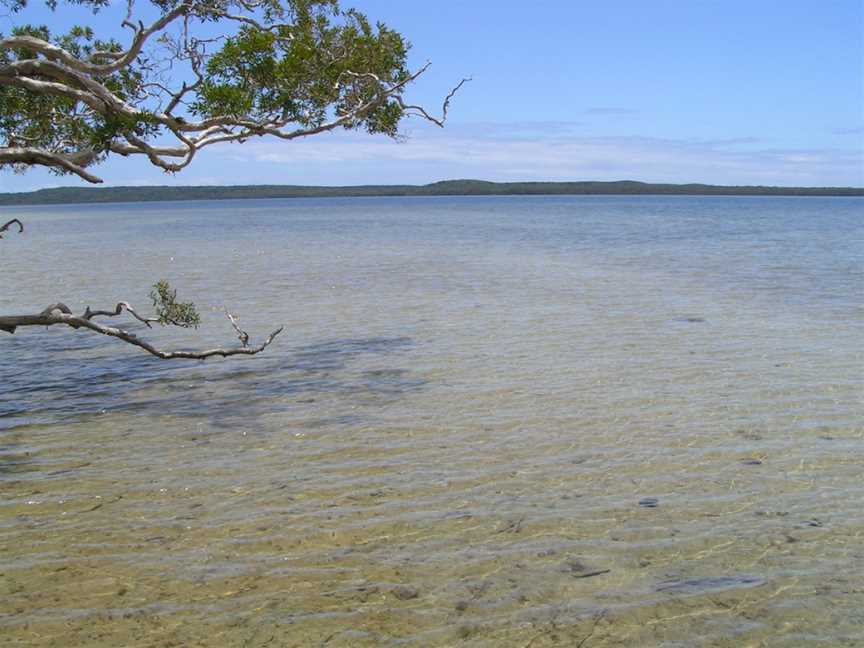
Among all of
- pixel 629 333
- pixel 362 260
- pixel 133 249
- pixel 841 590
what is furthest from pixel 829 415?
pixel 133 249

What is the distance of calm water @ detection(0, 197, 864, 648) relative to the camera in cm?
468

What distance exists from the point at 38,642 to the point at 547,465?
4.13 meters

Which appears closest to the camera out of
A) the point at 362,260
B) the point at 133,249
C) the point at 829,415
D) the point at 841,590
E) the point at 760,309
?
the point at 841,590

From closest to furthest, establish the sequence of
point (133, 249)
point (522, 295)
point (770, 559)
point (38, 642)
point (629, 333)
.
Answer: point (38, 642) → point (770, 559) → point (629, 333) → point (522, 295) → point (133, 249)

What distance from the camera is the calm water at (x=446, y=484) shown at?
468cm

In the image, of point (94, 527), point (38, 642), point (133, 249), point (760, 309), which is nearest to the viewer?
point (38, 642)

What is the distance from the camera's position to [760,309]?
15867 mm

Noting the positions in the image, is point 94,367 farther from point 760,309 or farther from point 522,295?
point 760,309

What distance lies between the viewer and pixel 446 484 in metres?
6.71

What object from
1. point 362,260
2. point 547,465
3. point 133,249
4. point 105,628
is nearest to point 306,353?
point 547,465

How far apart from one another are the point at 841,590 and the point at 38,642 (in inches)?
177

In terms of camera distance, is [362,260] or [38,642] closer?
[38,642]

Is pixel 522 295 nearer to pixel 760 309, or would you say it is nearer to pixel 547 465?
pixel 760 309

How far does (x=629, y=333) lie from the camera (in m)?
13.4
